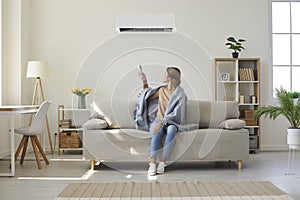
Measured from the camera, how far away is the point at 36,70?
20.0 ft

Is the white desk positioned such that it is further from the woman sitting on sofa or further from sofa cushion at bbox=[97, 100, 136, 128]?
the woman sitting on sofa

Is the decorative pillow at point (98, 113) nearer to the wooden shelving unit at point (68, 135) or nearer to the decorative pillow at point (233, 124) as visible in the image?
the wooden shelving unit at point (68, 135)

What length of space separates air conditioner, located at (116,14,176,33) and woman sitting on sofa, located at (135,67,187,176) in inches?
48.1

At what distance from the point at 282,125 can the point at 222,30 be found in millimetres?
1656

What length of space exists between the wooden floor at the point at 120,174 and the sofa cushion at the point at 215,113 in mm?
492

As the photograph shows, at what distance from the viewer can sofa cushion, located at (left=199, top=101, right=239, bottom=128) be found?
5207 mm

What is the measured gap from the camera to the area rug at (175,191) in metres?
3.22

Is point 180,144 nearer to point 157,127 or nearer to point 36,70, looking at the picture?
point 157,127

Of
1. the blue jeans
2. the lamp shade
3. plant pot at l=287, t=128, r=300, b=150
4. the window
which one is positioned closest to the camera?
plant pot at l=287, t=128, r=300, b=150

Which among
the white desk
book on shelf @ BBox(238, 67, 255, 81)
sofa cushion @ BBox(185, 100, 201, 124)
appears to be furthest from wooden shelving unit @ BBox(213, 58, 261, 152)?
the white desk

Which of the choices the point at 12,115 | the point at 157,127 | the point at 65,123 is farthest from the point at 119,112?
the point at 65,123

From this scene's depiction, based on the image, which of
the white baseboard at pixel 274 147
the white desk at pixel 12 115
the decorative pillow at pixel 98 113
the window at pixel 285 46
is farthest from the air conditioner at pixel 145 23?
the white baseboard at pixel 274 147

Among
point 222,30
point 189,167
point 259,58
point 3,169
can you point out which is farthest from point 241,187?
point 222,30

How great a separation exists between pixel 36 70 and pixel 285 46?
12.0ft
